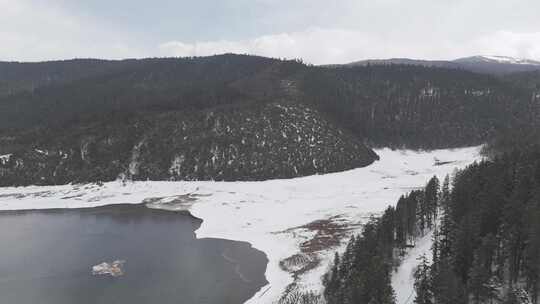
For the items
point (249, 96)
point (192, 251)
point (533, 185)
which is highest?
point (249, 96)

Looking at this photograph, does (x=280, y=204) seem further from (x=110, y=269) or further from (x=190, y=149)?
(x=190, y=149)

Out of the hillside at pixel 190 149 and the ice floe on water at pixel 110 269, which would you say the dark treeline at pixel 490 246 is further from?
the hillside at pixel 190 149

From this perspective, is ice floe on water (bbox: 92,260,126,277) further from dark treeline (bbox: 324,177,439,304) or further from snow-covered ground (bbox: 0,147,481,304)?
dark treeline (bbox: 324,177,439,304)

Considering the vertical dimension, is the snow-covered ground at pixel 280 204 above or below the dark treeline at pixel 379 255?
below

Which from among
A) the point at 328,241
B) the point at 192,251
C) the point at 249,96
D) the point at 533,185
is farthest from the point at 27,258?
the point at 249,96

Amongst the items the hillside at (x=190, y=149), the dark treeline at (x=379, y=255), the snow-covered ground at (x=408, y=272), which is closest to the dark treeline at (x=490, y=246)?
the snow-covered ground at (x=408, y=272)

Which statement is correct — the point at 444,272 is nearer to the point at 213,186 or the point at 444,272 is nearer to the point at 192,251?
the point at 192,251
